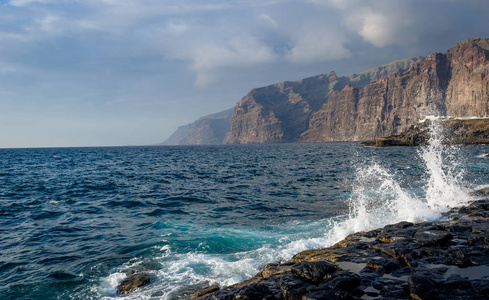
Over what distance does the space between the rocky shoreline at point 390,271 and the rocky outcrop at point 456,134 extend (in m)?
107

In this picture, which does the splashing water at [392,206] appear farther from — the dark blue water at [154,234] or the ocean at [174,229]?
the dark blue water at [154,234]

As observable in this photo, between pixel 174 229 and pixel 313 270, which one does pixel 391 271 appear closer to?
pixel 313 270

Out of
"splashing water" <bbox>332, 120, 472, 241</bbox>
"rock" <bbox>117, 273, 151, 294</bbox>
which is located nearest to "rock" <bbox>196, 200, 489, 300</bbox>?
"rock" <bbox>117, 273, 151, 294</bbox>

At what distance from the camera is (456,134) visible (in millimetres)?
102938

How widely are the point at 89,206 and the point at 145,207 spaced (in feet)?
13.8

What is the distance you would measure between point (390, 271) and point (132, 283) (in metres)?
7.34

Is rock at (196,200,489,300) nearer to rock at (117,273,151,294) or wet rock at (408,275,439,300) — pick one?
wet rock at (408,275,439,300)

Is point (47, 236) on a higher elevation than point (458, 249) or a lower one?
lower

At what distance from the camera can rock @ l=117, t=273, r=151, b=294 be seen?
8.35 meters

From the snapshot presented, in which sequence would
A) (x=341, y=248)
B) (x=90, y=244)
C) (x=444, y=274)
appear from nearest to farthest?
(x=444, y=274)
(x=341, y=248)
(x=90, y=244)

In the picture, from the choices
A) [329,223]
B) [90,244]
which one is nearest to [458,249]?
[329,223]

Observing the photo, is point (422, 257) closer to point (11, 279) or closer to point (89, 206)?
point (11, 279)

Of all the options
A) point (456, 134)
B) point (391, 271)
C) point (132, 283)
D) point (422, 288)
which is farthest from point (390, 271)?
point (456, 134)

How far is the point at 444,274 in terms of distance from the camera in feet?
20.9
